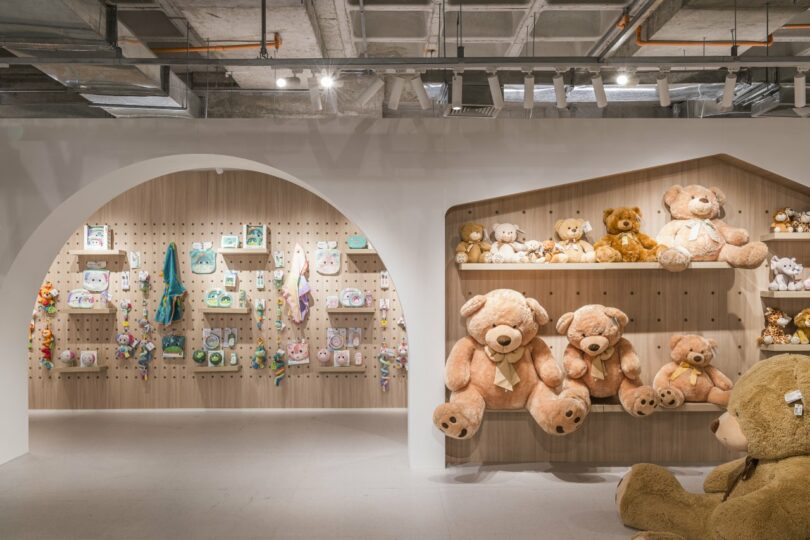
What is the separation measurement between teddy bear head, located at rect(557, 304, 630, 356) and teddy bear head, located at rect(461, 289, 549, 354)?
18 cm

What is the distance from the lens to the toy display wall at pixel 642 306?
15.0ft

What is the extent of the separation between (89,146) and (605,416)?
4.08 metres

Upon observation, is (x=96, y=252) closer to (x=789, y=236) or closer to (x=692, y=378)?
(x=692, y=378)

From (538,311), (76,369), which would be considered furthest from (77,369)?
(538,311)

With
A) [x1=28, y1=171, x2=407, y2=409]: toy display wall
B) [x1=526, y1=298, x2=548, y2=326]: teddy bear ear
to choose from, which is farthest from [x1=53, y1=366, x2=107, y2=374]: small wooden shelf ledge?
[x1=526, y1=298, x2=548, y2=326]: teddy bear ear

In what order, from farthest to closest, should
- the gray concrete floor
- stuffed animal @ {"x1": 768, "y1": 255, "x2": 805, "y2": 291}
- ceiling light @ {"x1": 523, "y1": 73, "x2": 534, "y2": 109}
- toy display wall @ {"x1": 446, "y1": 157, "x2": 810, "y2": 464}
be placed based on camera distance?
toy display wall @ {"x1": 446, "y1": 157, "x2": 810, "y2": 464}
stuffed animal @ {"x1": 768, "y1": 255, "x2": 805, "y2": 291}
ceiling light @ {"x1": 523, "y1": 73, "x2": 534, "y2": 109}
the gray concrete floor

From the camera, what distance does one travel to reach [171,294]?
6.42 meters

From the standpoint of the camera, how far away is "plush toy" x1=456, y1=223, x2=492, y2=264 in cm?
441

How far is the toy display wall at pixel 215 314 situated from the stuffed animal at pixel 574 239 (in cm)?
239

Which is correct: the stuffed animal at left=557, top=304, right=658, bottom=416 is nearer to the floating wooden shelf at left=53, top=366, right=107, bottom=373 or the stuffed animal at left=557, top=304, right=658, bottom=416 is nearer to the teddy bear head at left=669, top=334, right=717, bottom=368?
the teddy bear head at left=669, top=334, right=717, bottom=368

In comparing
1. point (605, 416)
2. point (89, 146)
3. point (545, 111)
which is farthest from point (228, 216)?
point (605, 416)

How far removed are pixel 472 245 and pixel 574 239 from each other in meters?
0.71

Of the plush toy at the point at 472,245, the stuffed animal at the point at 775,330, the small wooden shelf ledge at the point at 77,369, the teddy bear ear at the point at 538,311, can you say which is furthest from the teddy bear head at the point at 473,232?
the small wooden shelf ledge at the point at 77,369

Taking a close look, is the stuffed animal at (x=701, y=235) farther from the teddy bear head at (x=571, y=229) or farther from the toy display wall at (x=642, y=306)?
the teddy bear head at (x=571, y=229)
